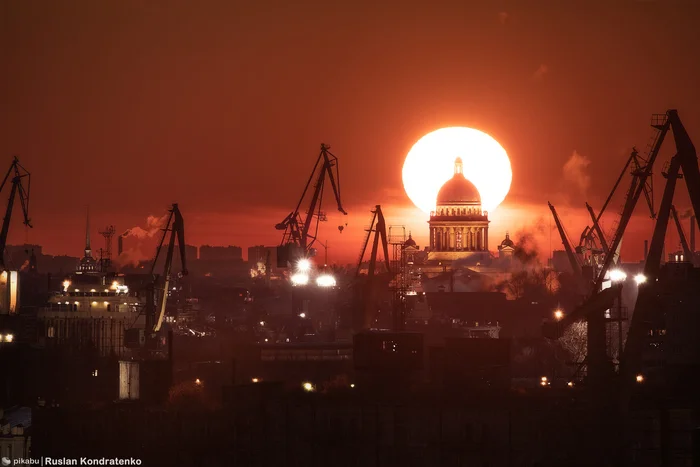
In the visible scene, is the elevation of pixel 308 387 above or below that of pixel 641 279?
below

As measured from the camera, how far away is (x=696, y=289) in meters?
123

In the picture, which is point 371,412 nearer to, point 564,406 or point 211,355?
point 564,406

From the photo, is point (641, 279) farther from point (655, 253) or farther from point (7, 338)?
point (7, 338)

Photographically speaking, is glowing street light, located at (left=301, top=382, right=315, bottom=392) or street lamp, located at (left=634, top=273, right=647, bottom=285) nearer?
street lamp, located at (left=634, top=273, right=647, bottom=285)

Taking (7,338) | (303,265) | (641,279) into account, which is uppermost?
(303,265)

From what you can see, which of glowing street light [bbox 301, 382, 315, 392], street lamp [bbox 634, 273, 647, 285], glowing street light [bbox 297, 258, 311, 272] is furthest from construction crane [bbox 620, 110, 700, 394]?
glowing street light [bbox 297, 258, 311, 272]

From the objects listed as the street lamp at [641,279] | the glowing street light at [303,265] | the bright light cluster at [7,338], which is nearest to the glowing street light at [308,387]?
the street lamp at [641,279]

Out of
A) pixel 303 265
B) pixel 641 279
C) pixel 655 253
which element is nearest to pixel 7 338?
pixel 303 265

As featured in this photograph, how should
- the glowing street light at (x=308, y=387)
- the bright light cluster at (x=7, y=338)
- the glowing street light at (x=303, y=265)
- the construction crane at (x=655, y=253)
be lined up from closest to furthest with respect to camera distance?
the construction crane at (x=655, y=253)
the glowing street light at (x=308, y=387)
the bright light cluster at (x=7, y=338)
the glowing street light at (x=303, y=265)

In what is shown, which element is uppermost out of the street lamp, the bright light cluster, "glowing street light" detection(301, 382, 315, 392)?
the street lamp

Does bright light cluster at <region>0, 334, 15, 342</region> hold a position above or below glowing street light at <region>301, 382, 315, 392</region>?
above

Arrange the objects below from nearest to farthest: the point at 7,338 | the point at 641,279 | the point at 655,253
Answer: the point at 655,253 < the point at 641,279 < the point at 7,338

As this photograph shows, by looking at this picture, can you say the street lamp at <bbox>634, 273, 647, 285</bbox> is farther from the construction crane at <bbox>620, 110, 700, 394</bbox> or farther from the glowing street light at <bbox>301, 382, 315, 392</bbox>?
the glowing street light at <bbox>301, 382, 315, 392</bbox>

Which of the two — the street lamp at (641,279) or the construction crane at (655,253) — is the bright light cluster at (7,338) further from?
the construction crane at (655,253)
